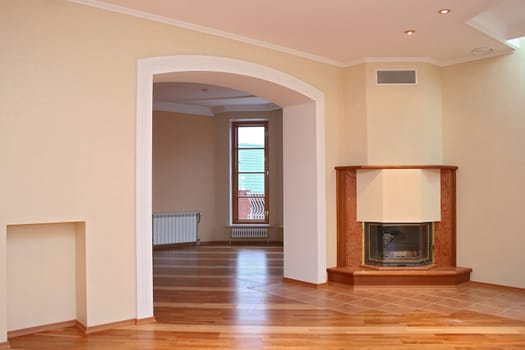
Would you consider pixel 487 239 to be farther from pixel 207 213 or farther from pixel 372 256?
pixel 207 213

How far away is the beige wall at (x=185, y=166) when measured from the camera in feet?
31.0

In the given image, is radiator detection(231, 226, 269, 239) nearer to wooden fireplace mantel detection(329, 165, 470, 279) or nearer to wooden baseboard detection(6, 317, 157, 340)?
wooden fireplace mantel detection(329, 165, 470, 279)

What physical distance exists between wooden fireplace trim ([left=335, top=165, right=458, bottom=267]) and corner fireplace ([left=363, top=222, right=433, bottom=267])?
0.12 metres

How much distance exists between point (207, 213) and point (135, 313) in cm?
587

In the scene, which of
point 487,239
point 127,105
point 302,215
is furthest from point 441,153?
point 127,105

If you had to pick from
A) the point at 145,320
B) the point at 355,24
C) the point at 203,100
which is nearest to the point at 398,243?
the point at 355,24

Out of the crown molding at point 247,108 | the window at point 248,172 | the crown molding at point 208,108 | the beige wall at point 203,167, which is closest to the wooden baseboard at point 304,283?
the beige wall at point 203,167

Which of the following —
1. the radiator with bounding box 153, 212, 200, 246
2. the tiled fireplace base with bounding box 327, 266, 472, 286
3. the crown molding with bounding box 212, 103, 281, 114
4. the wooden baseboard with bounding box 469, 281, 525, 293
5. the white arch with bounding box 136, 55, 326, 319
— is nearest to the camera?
the white arch with bounding box 136, 55, 326, 319

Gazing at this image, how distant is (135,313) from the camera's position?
425 centimetres

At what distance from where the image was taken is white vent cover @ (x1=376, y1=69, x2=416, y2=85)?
19.7 feet

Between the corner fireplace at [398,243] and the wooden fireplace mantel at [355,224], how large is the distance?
12 cm

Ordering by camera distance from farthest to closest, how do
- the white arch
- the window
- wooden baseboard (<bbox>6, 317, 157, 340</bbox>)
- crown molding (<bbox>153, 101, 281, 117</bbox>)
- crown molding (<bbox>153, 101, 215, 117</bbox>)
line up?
the window, crown molding (<bbox>153, 101, 281, 117</bbox>), crown molding (<bbox>153, 101, 215, 117</bbox>), the white arch, wooden baseboard (<bbox>6, 317, 157, 340</bbox>)

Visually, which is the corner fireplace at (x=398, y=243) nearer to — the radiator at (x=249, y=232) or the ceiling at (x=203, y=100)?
the ceiling at (x=203, y=100)

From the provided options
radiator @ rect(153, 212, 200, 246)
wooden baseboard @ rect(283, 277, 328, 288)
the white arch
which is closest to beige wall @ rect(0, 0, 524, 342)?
the white arch
